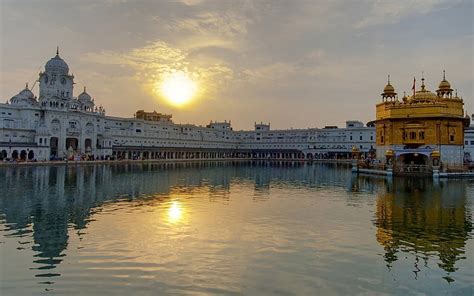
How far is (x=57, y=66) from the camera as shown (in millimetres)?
75750

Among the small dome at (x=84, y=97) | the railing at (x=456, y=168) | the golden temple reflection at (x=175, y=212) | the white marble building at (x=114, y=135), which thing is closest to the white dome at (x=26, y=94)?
the white marble building at (x=114, y=135)

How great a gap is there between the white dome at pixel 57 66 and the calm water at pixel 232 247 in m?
62.1

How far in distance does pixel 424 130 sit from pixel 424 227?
34363 mm

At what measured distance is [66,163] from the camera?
200 feet

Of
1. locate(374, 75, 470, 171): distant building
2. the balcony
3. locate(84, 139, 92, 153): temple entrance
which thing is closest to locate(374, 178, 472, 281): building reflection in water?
locate(374, 75, 470, 171): distant building

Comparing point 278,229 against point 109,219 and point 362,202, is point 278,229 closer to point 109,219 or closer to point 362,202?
point 109,219

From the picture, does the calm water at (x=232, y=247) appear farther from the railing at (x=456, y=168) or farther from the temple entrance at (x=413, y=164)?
the railing at (x=456, y=168)

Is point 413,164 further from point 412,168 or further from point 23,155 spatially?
point 23,155

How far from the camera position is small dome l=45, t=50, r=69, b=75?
247 ft

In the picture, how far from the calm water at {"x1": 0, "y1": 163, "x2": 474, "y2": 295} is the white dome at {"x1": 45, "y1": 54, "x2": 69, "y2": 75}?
62.1 m

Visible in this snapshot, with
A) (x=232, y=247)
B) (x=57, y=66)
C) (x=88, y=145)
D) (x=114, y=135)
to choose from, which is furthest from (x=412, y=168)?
(x=57, y=66)

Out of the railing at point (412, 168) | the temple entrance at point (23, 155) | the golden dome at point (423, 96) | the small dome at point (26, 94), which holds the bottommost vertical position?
the railing at point (412, 168)

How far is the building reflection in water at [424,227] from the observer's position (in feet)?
36.2

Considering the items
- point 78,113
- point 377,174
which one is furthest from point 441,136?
point 78,113
